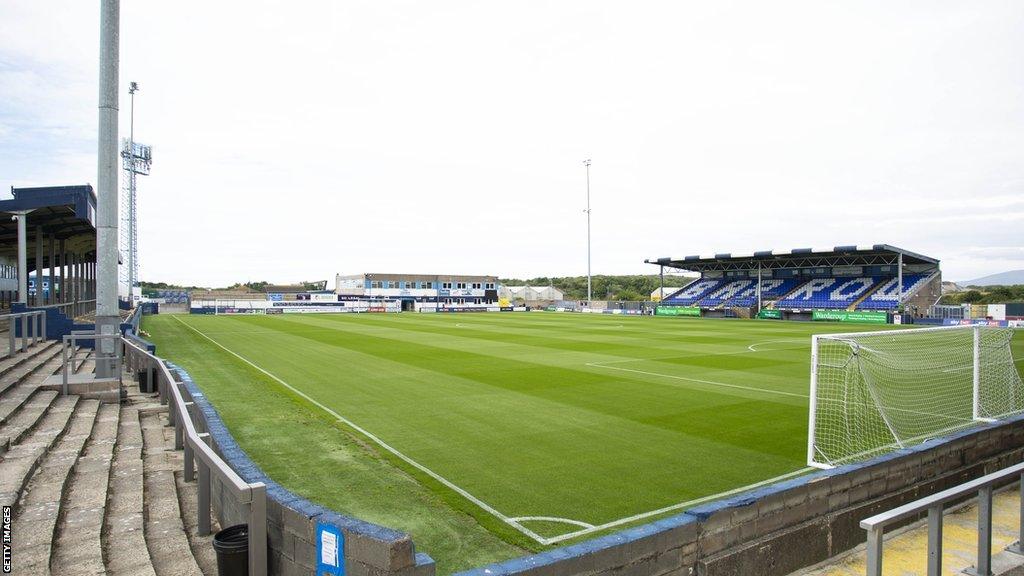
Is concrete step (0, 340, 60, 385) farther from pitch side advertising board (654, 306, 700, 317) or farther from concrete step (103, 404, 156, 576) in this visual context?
pitch side advertising board (654, 306, 700, 317)

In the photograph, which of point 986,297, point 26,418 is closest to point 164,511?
point 26,418

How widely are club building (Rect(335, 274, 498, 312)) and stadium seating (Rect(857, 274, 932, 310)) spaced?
53724mm

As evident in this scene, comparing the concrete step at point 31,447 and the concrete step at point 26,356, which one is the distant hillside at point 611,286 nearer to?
the concrete step at point 26,356

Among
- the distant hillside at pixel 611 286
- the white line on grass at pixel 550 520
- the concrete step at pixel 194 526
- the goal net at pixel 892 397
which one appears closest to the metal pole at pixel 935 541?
the white line on grass at pixel 550 520

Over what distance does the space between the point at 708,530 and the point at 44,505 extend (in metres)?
6.52

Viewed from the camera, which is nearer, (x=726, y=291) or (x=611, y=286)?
(x=726, y=291)

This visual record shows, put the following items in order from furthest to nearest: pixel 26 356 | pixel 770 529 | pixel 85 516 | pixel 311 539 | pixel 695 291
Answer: pixel 695 291 → pixel 26 356 → pixel 85 516 → pixel 770 529 → pixel 311 539

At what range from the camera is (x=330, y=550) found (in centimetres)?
393

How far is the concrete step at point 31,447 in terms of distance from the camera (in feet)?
21.1

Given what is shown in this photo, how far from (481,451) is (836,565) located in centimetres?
529

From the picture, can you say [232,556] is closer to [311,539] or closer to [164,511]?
[311,539]

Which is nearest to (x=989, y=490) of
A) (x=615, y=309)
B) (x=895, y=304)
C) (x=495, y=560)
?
(x=495, y=560)

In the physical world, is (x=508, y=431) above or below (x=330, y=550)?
below

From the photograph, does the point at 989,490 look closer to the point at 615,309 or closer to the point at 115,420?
the point at 115,420
